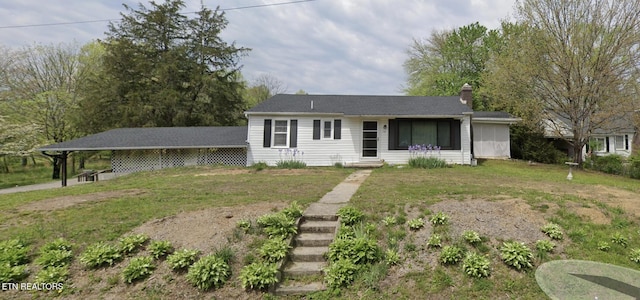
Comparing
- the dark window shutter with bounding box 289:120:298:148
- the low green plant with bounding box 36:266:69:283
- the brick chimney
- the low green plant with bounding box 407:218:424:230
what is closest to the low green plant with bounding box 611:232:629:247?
the low green plant with bounding box 407:218:424:230

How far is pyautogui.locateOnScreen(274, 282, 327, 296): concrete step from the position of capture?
346cm

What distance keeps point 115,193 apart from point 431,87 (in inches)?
1061

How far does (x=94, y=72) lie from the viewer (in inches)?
910

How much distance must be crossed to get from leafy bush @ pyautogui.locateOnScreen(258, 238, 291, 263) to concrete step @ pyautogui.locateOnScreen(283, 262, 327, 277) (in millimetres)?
174

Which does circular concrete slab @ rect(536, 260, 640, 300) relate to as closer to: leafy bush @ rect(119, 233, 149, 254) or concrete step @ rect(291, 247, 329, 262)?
concrete step @ rect(291, 247, 329, 262)

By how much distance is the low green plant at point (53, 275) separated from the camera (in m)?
3.52

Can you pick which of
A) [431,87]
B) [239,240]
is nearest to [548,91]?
[431,87]

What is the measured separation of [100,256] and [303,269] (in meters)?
2.75

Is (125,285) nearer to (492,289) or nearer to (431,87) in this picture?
(492,289)

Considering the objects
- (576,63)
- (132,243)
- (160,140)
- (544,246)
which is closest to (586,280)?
(544,246)

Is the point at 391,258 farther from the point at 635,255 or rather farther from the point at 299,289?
the point at 635,255

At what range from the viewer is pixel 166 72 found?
21.4 metres

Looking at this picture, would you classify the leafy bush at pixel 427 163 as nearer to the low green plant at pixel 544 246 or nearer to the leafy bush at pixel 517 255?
the low green plant at pixel 544 246

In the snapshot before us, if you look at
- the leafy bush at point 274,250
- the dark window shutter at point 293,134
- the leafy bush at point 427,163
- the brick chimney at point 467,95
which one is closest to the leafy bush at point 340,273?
the leafy bush at point 274,250
